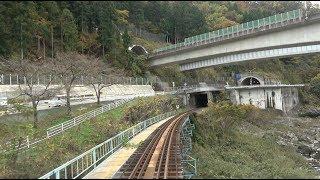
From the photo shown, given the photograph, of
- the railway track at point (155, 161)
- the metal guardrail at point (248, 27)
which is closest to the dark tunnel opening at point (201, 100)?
the metal guardrail at point (248, 27)

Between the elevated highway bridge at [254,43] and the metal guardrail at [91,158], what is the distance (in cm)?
1885

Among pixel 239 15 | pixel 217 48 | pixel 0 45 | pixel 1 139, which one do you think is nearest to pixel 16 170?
pixel 1 139

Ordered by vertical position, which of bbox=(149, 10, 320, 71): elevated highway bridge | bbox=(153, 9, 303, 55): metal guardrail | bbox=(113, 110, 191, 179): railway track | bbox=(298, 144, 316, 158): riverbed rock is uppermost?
bbox=(153, 9, 303, 55): metal guardrail

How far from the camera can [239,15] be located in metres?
130

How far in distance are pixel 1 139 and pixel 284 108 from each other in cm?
4961

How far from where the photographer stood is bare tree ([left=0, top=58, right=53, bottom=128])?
32.2 meters

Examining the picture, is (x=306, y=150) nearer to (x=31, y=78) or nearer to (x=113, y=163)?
(x=31, y=78)

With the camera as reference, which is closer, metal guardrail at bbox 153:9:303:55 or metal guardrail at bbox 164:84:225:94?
metal guardrail at bbox 153:9:303:55

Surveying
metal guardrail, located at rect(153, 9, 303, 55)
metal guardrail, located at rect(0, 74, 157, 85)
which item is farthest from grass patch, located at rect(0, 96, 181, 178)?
metal guardrail, located at rect(153, 9, 303, 55)

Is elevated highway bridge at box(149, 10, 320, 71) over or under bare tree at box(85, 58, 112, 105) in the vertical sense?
over

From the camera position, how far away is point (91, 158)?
19.7 meters

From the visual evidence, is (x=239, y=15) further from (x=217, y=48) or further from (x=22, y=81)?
(x=22, y=81)

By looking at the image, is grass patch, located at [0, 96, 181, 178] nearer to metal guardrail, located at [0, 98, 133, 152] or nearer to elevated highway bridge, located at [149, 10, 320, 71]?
metal guardrail, located at [0, 98, 133, 152]

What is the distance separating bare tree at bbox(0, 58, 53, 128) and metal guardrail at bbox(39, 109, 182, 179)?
807 centimetres
